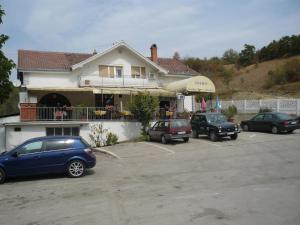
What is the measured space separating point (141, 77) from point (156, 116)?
5673 millimetres

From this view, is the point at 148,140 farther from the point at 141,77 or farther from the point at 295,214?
the point at 295,214

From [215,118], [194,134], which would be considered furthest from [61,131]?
[215,118]

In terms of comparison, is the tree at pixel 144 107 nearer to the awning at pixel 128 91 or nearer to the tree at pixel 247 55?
the awning at pixel 128 91

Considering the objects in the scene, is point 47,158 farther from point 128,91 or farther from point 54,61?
point 54,61

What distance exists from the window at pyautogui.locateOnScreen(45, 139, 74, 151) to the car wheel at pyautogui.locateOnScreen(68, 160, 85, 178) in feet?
2.37

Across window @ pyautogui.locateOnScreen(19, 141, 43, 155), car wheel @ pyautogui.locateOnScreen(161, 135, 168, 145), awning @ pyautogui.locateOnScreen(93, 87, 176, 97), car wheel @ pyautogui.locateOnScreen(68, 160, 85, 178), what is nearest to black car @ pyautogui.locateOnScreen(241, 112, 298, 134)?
awning @ pyautogui.locateOnScreen(93, 87, 176, 97)

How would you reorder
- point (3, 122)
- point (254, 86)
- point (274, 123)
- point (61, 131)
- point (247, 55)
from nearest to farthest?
point (274, 123), point (3, 122), point (61, 131), point (254, 86), point (247, 55)

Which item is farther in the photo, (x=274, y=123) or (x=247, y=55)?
(x=247, y=55)

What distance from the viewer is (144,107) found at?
24.2 metres

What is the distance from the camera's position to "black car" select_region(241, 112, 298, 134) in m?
22.6

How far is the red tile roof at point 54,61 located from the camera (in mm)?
27198

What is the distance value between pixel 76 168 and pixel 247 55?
78.0 meters

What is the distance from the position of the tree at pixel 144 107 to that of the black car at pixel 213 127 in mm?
3063

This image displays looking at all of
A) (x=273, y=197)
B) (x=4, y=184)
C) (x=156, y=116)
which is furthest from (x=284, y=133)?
(x=4, y=184)
